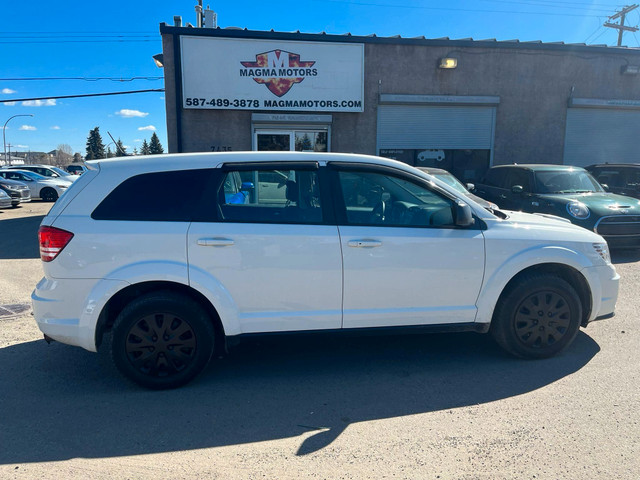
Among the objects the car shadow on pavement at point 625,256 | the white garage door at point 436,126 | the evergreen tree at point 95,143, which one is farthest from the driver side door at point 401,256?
the evergreen tree at point 95,143

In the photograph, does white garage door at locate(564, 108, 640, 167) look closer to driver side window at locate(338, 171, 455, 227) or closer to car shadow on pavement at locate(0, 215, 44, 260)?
driver side window at locate(338, 171, 455, 227)

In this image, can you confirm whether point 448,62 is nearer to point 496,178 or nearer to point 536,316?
point 496,178

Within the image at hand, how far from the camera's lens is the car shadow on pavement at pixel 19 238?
8.75 m

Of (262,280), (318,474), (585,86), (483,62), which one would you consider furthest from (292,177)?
(585,86)

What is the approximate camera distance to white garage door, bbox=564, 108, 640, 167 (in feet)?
46.9

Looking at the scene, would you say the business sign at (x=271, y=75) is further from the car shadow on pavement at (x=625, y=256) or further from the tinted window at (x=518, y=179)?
the car shadow on pavement at (x=625, y=256)

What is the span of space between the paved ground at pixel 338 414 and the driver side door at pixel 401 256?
0.57 meters

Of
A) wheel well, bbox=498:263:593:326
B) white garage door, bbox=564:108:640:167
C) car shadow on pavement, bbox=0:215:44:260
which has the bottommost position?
car shadow on pavement, bbox=0:215:44:260

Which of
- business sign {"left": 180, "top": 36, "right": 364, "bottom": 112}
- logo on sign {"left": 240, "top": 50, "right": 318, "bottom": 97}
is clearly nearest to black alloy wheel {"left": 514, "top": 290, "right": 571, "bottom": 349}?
business sign {"left": 180, "top": 36, "right": 364, "bottom": 112}

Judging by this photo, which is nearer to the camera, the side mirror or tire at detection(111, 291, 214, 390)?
tire at detection(111, 291, 214, 390)

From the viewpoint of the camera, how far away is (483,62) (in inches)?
529

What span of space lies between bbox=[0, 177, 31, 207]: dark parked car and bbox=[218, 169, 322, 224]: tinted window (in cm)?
1684

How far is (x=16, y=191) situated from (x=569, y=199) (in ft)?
59.8

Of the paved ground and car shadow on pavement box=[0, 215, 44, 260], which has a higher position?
car shadow on pavement box=[0, 215, 44, 260]
